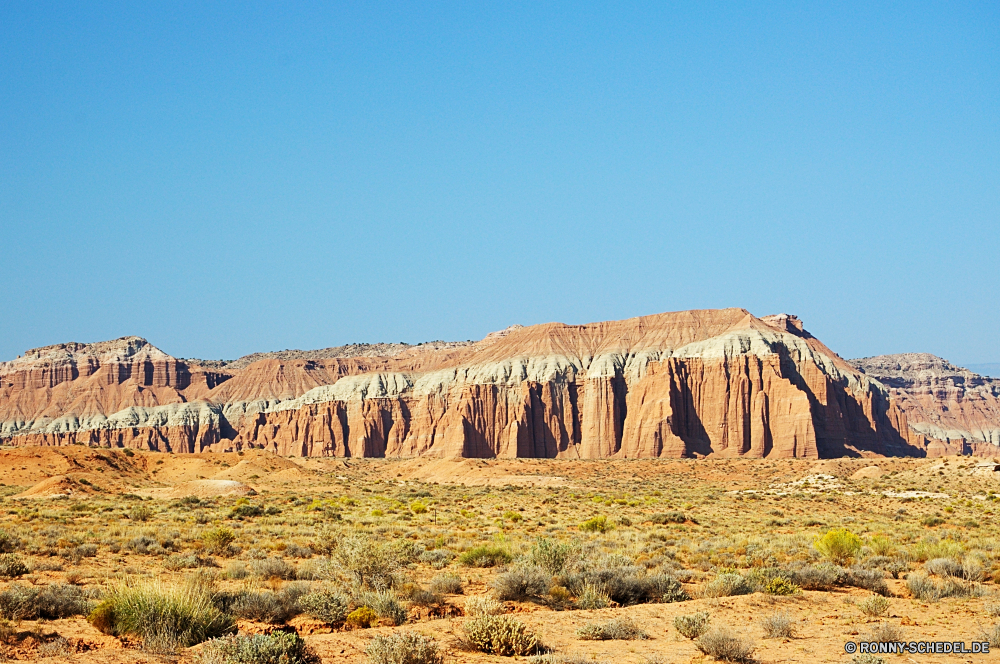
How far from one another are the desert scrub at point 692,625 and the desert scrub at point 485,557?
7841mm

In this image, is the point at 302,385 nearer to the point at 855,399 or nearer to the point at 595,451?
the point at 595,451

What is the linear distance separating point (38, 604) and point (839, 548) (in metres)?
17.6

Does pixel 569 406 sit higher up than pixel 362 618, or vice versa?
pixel 569 406

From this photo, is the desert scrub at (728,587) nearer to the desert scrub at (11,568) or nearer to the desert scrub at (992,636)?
the desert scrub at (992,636)

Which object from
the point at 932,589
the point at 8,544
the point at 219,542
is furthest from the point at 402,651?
the point at 8,544

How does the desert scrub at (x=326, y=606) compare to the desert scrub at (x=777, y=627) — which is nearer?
the desert scrub at (x=777, y=627)

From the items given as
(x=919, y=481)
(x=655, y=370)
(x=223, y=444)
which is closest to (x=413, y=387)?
(x=223, y=444)

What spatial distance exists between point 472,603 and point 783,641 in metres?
4.68

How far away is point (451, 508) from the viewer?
133 ft

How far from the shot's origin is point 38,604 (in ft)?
44.8

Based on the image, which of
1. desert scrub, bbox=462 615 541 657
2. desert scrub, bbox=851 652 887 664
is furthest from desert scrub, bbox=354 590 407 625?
desert scrub, bbox=851 652 887 664

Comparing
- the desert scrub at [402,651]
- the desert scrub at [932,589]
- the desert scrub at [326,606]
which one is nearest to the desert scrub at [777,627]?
the desert scrub at [932,589]

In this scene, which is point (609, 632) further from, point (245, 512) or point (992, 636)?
point (245, 512)

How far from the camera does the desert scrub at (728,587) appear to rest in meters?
16.9
